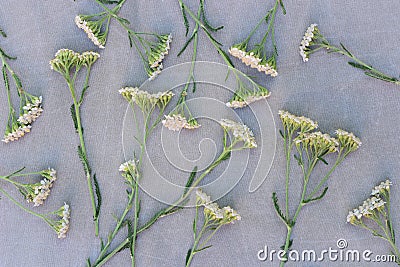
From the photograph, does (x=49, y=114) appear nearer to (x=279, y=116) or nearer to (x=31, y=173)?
(x=31, y=173)

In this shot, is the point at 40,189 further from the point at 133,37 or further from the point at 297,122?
the point at 297,122

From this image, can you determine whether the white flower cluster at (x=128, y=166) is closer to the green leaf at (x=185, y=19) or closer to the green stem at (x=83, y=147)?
the green stem at (x=83, y=147)

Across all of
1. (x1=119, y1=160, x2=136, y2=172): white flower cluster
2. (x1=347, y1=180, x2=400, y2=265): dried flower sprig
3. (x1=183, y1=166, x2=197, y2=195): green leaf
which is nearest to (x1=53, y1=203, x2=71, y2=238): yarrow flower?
(x1=119, y1=160, x2=136, y2=172): white flower cluster

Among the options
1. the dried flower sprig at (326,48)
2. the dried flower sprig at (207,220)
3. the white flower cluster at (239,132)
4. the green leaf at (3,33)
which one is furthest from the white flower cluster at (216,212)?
the green leaf at (3,33)

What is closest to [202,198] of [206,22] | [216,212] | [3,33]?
[216,212]

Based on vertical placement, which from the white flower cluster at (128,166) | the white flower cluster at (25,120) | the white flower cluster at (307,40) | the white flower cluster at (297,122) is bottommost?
the white flower cluster at (128,166)

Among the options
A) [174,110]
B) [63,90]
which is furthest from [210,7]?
[63,90]

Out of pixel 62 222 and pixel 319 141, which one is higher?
pixel 319 141
